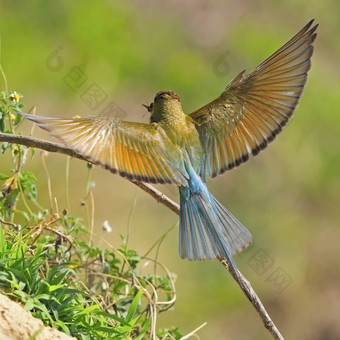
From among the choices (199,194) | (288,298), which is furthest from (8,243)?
(288,298)

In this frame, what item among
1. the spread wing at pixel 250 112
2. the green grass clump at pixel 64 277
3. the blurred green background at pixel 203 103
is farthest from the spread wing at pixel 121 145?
the blurred green background at pixel 203 103

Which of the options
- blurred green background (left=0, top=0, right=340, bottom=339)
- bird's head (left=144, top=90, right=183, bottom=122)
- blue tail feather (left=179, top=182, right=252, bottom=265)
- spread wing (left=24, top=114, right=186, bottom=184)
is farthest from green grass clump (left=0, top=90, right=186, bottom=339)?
blurred green background (left=0, top=0, right=340, bottom=339)

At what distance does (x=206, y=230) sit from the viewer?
10.1 ft

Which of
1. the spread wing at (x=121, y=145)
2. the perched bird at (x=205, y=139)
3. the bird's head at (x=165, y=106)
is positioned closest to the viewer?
the spread wing at (x=121, y=145)

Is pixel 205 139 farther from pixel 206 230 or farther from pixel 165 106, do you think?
pixel 206 230

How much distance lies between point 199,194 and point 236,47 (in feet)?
12.1

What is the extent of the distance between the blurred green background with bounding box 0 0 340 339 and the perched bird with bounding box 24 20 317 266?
1660 millimetres

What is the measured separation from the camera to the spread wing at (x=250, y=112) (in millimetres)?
3234

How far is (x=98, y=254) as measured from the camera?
3469mm

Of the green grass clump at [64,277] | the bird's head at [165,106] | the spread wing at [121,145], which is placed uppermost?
the bird's head at [165,106]

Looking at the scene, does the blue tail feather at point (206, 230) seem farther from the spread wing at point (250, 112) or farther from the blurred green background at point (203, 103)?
the blurred green background at point (203, 103)

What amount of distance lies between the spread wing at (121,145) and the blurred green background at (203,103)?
179 centimetres

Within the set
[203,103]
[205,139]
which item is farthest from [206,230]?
[203,103]

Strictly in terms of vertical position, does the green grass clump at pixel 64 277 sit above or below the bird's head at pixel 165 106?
below
